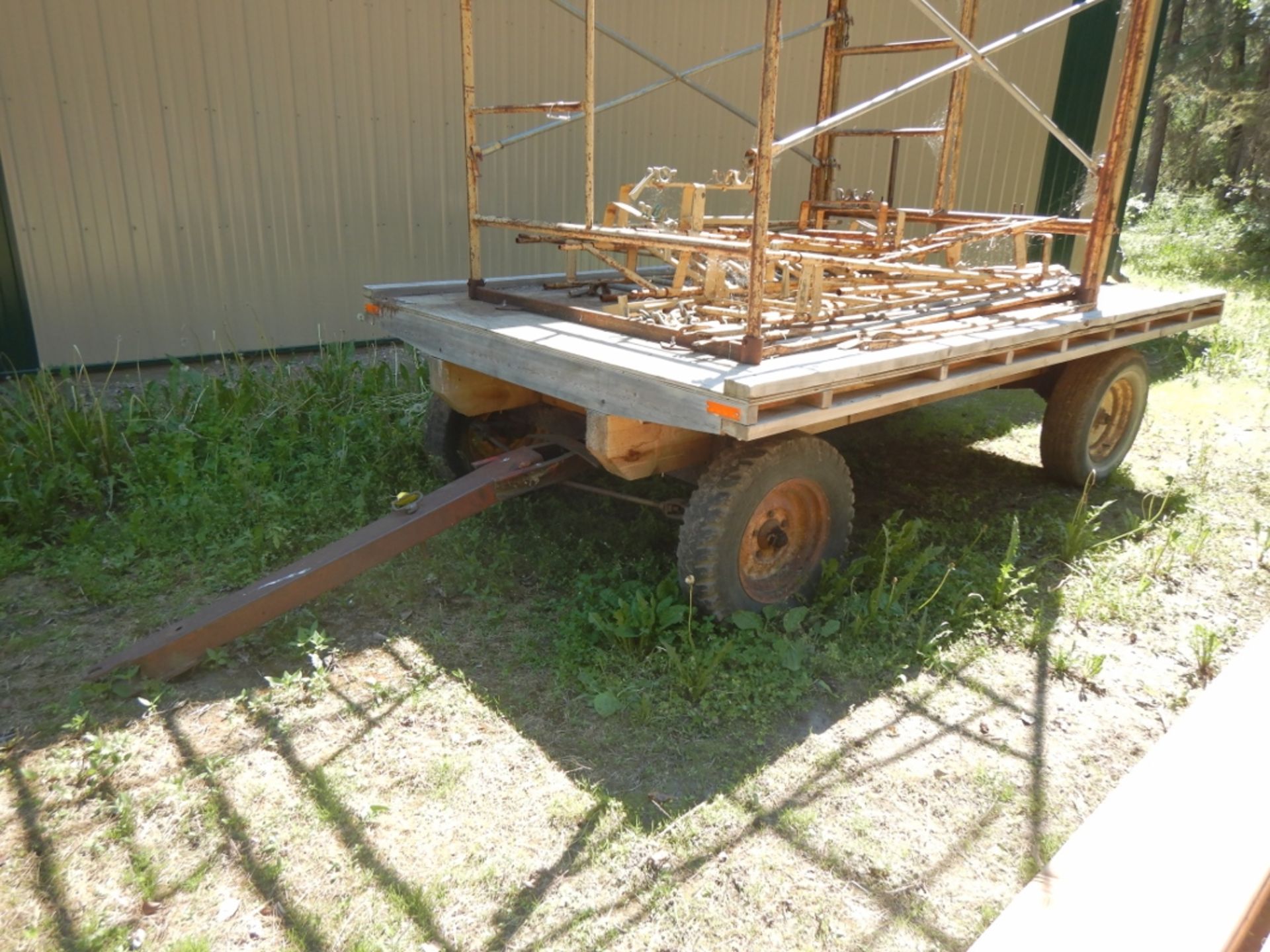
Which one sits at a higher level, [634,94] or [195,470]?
[634,94]

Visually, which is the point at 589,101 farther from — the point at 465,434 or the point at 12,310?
the point at 12,310

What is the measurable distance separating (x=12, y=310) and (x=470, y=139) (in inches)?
136

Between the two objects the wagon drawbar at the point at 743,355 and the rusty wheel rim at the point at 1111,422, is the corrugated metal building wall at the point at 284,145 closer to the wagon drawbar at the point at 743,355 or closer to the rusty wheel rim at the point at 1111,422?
the wagon drawbar at the point at 743,355

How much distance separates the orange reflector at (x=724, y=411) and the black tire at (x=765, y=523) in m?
0.50

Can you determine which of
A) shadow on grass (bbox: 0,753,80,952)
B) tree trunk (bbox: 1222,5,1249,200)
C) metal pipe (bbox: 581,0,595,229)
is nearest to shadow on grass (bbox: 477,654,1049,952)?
shadow on grass (bbox: 0,753,80,952)

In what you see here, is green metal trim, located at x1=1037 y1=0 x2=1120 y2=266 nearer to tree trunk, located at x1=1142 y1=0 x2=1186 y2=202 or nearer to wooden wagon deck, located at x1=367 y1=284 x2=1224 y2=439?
wooden wagon deck, located at x1=367 y1=284 x2=1224 y2=439

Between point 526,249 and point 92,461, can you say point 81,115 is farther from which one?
point 526,249

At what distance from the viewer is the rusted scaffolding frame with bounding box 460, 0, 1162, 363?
12.3ft

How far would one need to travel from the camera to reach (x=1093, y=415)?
5289mm

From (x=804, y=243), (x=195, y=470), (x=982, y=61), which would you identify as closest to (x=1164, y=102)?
(x=804, y=243)

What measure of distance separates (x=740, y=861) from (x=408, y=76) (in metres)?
6.23

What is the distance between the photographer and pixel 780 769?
120 inches

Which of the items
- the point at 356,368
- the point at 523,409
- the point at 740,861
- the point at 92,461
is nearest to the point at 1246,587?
the point at 740,861

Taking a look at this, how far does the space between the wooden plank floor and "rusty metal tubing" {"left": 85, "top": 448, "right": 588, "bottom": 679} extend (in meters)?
2.55
